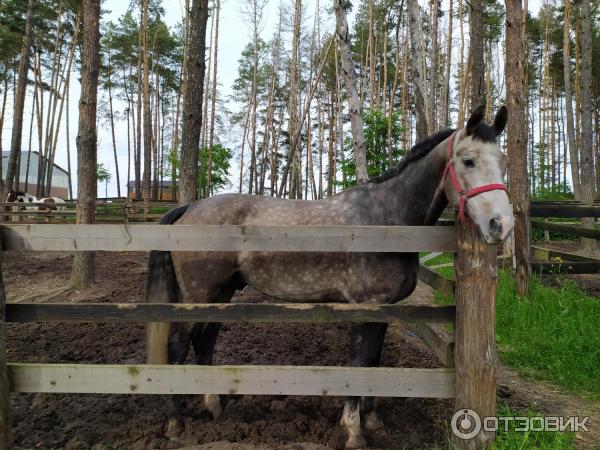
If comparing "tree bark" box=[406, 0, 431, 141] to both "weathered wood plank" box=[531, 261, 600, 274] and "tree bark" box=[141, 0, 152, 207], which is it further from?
"tree bark" box=[141, 0, 152, 207]

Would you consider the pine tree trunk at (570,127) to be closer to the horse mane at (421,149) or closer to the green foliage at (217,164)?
the horse mane at (421,149)

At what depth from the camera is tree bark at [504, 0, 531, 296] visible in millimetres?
5684

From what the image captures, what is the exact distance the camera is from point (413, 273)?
113 inches

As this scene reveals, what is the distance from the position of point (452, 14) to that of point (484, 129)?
25424 mm

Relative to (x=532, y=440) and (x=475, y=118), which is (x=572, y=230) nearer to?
(x=532, y=440)

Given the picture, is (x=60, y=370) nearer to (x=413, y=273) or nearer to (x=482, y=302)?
(x=413, y=273)

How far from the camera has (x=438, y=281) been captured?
3.18 metres

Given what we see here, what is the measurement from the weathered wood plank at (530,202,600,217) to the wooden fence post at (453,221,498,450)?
13.7ft

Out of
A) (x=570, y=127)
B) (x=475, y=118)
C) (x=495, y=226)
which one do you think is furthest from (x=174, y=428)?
(x=570, y=127)

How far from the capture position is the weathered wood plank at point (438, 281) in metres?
2.76

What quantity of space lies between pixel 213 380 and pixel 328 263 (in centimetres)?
119

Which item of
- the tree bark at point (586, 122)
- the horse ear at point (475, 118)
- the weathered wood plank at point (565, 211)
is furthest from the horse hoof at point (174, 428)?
the tree bark at point (586, 122)

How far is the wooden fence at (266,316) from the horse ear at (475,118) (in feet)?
2.20

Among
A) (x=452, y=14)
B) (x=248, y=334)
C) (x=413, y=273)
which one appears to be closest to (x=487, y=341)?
(x=413, y=273)
